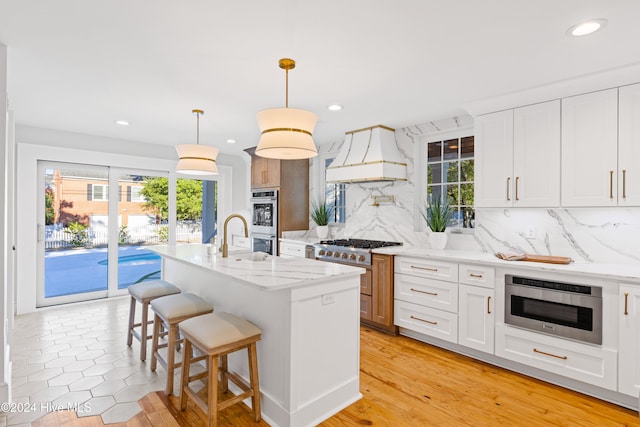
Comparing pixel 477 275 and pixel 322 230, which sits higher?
pixel 322 230

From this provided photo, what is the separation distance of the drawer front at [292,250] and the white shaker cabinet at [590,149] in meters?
3.02

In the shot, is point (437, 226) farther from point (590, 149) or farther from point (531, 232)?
point (590, 149)

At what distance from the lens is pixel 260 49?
2217mm

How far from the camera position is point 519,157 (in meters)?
3.06

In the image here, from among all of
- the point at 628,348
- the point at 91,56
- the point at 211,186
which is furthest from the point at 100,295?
the point at 628,348

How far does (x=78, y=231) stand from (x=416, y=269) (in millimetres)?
4734

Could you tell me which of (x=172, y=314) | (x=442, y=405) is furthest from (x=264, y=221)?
(x=442, y=405)

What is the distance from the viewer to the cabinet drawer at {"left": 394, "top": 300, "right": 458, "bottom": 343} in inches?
125

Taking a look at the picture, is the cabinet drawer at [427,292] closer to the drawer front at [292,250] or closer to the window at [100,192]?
the drawer front at [292,250]

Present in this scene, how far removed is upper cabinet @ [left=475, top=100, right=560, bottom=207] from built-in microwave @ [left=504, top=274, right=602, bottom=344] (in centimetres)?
74

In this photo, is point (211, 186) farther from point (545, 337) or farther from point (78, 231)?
point (545, 337)

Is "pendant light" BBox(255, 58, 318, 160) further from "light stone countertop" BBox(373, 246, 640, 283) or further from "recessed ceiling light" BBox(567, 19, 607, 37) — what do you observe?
"light stone countertop" BBox(373, 246, 640, 283)

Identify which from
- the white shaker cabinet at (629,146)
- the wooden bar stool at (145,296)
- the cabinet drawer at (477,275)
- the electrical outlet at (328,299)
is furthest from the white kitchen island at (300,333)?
the white shaker cabinet at (629,146)

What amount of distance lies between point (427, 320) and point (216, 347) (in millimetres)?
2278
